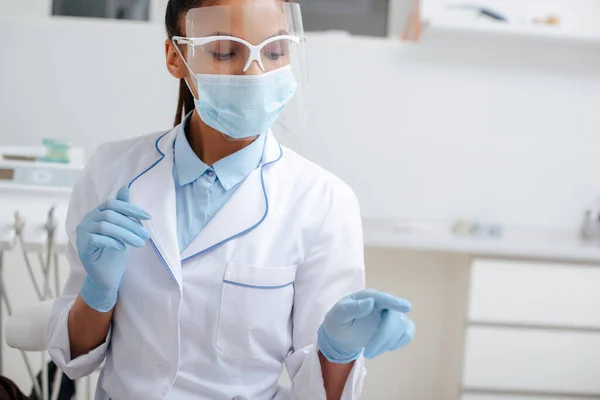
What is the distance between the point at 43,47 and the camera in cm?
254

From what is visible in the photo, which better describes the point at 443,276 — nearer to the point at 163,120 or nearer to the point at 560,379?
the point at 560,379


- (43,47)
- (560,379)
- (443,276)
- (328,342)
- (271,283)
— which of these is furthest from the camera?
(443,276)

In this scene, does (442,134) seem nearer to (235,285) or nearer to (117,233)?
(235,285)

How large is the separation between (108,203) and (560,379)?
6.14 ft

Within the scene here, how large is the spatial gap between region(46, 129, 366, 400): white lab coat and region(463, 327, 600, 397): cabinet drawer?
133 centimetres

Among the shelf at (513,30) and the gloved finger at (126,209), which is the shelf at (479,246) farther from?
the gloved finger at (126,209)

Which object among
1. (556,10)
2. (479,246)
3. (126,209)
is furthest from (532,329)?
(126,209)

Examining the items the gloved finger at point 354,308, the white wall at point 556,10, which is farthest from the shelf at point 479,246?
the gloved finger at point 354,308

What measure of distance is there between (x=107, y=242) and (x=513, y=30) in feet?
6.45

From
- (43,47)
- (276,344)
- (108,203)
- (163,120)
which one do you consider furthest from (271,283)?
(43,47)

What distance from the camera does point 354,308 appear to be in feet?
2.99

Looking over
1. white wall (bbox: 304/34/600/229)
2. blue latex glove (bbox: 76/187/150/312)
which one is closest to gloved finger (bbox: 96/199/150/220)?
blue latex glove (bbox: 76/187/150/312)

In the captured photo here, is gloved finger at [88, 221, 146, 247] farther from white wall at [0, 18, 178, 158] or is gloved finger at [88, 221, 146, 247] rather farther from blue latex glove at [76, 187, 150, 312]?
white wall at [0, 18, 178, 158]

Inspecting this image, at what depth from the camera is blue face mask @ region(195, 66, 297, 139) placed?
1.05 m
